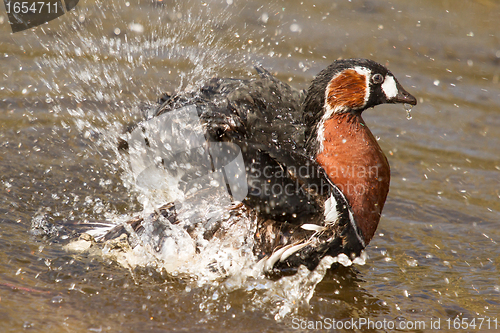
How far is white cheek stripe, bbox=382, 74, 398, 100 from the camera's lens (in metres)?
3.33

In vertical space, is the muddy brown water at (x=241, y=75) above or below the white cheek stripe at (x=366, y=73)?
below

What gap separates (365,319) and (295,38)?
161 inches

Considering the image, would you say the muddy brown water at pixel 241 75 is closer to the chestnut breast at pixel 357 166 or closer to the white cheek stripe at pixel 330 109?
the chestnut breast at pixel 357 166

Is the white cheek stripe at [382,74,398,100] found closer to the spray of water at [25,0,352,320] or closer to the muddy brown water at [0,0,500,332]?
the muddy brown water at [0,0,500,332]

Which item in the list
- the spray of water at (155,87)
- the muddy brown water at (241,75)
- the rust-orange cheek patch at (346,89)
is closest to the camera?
the muddy brown water at (241,75)

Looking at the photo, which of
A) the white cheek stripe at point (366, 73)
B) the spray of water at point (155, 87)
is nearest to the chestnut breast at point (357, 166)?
the white cheek stripe at point (366, 73)

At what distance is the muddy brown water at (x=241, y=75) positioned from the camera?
2.86 metres

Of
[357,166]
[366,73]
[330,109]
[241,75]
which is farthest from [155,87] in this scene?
[357,166]

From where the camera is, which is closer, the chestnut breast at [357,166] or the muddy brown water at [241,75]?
the muddy brown water at [241,75]

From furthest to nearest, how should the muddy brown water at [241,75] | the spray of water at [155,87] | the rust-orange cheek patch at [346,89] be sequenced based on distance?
the rust-orange cheek patch at [346,89] < the spray of water at [155,87] < the muddy brown water at [241,75]

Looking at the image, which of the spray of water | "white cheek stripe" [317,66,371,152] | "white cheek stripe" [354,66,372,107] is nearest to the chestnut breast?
"white cheek stripe" [317,66,371,152]

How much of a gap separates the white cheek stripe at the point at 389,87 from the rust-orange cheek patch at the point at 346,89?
142mm

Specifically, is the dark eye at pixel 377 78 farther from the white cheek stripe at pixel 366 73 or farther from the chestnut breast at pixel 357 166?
the chestnut breast at pixel 357 166

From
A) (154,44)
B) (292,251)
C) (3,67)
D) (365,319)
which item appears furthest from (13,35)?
(365,319)
